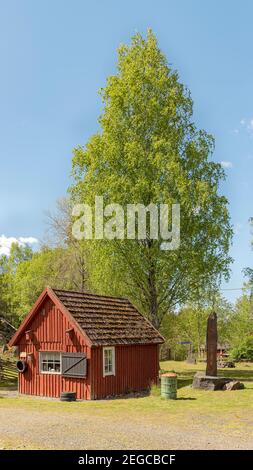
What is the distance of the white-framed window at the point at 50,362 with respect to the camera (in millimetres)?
23578

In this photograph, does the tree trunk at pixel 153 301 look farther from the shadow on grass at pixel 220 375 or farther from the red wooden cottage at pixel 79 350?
the red wooden cottage at pixel 79 350

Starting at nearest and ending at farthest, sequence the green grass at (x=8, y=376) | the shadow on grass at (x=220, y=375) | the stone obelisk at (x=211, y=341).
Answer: the stone obelisk at (x=211, y=341)
the shadow on grass at (x=220, y=375)
the green grass at (x=8, y=376)

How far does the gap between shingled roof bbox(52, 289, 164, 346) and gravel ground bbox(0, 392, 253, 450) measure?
6.08 meters

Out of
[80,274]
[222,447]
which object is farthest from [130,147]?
[222,447]

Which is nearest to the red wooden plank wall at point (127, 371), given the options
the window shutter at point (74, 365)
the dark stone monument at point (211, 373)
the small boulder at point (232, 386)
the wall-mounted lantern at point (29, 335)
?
the window shutter at point (74, 365)

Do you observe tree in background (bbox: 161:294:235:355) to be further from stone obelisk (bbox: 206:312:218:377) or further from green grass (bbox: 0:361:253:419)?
green grass (bbox: 0:361:253:419)

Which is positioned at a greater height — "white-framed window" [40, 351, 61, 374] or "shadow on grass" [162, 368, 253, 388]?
"white-framed window" [40, 351, 61, 374]

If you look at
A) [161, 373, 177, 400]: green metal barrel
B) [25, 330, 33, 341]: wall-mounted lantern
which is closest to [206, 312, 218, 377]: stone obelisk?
[161, 373, 177, 400]: green metal barrel

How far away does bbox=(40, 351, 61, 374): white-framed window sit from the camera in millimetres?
23578

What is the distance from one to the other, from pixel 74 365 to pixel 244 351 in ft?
94.9

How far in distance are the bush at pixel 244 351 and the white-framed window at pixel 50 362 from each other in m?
28.1

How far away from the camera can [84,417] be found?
54.1 ft
